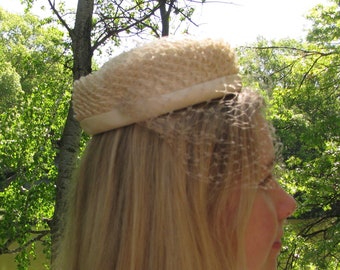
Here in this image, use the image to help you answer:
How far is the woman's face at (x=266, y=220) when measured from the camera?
119 cm

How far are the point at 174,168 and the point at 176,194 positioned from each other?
62 mm

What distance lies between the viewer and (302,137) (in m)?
7.74

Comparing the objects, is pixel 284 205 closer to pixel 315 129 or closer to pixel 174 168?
pixel 174 168

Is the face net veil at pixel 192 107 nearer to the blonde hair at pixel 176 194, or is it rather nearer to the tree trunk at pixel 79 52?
the blonde hair at pixel 176 194

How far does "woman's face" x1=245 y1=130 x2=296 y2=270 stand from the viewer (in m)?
1.19

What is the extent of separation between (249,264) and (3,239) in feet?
22.0

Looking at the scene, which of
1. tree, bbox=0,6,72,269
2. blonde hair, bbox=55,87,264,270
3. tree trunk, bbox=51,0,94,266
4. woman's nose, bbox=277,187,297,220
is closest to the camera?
blonde hair, bbox=55,87,264,270

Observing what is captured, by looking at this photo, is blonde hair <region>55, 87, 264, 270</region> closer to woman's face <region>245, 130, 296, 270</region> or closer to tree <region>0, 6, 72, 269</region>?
woman's face <region>245, 130, 296, 270</region>

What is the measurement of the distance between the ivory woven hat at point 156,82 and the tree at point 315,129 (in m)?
5.73

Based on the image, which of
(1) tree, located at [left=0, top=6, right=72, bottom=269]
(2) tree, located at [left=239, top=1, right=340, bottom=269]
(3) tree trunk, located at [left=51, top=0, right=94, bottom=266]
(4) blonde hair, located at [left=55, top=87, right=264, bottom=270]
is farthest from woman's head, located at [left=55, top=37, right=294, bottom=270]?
(1) tree, located at [left=0, top=6, right=72, bottom=269]

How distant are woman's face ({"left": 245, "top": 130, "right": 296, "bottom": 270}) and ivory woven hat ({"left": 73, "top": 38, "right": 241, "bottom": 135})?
0.73 ft

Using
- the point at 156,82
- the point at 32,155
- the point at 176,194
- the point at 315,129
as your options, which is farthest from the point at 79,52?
the point at 315,129

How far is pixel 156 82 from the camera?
3.82 ft

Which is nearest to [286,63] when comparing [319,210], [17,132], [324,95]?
[324,95]
